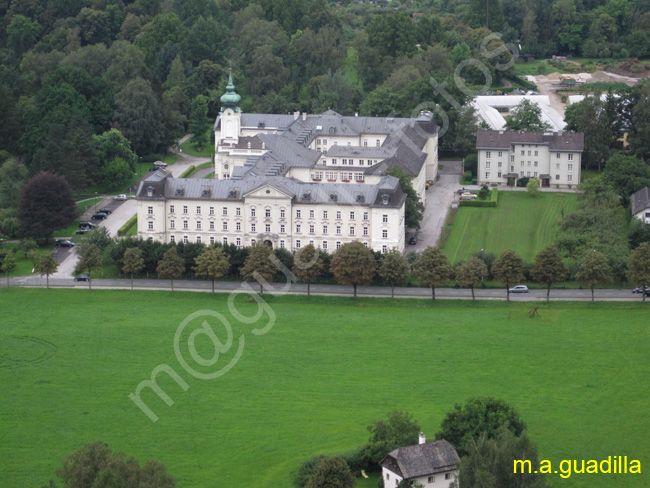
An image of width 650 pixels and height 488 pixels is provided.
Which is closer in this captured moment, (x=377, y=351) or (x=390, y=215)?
(x=377, y=351)

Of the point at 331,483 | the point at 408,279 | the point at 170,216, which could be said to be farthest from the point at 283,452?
the point at 170,216

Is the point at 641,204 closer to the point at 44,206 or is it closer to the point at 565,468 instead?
the point at 565,468

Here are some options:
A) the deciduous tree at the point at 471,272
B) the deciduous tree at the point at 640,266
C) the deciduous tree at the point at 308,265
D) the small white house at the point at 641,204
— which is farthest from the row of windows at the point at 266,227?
the small white house at the point at 641,204

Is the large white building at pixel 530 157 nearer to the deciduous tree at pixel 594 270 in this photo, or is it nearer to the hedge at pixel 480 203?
the hedge at pixel 480 203

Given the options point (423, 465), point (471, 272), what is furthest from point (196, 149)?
point (423, 465)

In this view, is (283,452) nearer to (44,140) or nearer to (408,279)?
(408,279)

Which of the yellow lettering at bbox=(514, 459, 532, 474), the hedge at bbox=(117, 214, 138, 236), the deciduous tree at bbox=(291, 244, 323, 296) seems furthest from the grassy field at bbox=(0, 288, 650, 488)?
the hedge at bbox=(117, 214, 138, 236)
